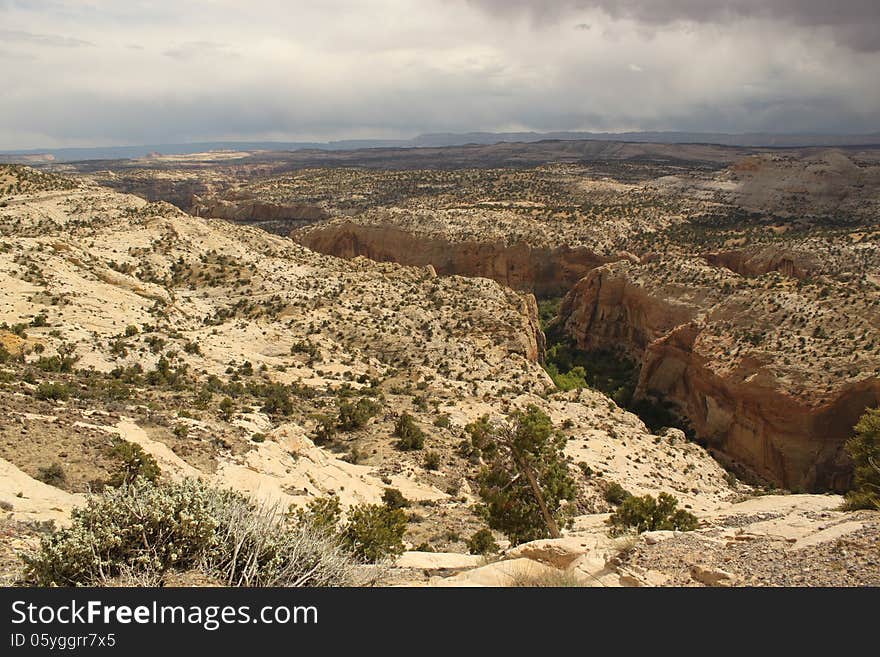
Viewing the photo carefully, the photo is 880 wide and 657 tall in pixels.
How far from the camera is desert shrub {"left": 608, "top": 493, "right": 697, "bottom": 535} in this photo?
41.2 feet

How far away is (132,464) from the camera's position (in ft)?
38.7

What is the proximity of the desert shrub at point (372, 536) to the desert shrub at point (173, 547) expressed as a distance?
9.48ft

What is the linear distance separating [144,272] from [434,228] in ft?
114

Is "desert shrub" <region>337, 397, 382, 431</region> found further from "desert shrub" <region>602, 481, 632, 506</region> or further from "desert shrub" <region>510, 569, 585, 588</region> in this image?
"desert shrub" <region>510, 569, 585, 588</region>

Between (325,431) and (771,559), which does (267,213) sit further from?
(771,559)

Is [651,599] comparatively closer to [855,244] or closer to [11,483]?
[11,483]

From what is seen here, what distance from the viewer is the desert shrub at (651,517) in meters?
12.6

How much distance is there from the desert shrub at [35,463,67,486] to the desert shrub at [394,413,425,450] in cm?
1045

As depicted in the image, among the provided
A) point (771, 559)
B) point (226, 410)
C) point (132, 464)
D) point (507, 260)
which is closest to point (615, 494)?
point (771, 559)

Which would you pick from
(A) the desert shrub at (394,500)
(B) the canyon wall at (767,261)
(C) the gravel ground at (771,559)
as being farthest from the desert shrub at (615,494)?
(B) the canyon wall at (767,261)

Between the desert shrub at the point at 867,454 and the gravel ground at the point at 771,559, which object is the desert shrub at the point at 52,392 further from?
the desert shrub at the point at 867,454

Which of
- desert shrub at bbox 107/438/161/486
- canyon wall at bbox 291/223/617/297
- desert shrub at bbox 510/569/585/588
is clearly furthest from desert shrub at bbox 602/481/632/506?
canyon wall at bbox 291/223/617/297

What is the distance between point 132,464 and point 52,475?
1448 millimetres

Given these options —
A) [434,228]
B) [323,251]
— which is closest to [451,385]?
[434,228]
